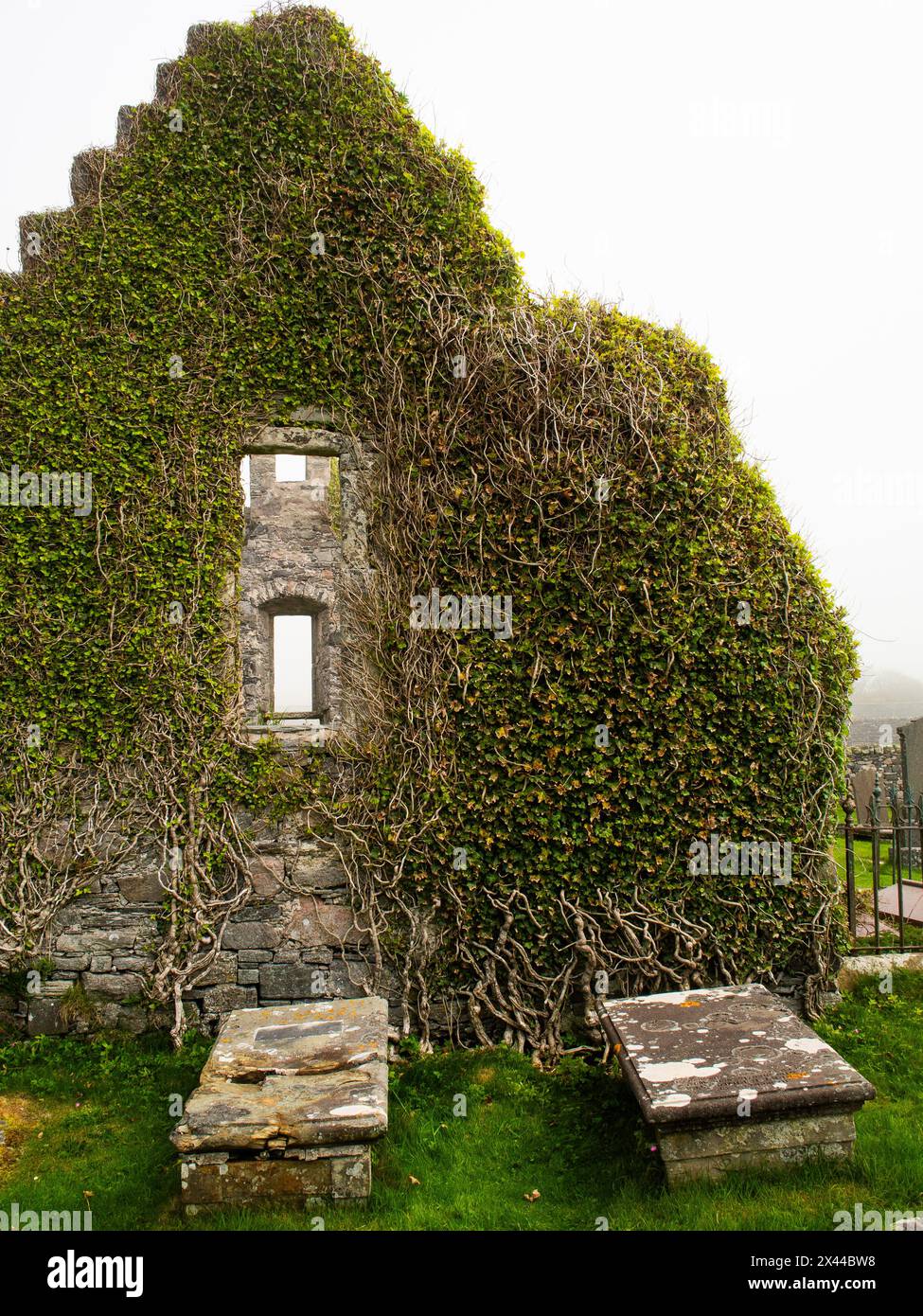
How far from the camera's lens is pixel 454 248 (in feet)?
21.0

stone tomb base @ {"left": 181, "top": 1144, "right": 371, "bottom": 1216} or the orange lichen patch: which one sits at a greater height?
stone tomb base @ {"left": 181, "top": 1144, "right": 371, "bottom": 1216}

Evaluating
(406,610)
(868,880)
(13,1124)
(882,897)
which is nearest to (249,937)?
(13,1124)

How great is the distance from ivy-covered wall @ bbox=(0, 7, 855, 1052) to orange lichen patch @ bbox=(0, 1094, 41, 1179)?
916 mm

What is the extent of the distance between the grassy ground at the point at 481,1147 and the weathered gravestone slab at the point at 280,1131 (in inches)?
4.5

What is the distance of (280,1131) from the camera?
3.94 meters

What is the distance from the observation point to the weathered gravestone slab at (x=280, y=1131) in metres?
3.91

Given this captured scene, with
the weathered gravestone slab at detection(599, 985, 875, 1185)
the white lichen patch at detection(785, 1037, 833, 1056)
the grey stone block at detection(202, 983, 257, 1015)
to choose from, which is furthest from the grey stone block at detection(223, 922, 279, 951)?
the white lichen patch at detection(785, 1037, 833, 1056)

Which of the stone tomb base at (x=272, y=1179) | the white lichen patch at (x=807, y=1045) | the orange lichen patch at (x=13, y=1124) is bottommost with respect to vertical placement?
the orange lichen patch at (x=13, y=1124)

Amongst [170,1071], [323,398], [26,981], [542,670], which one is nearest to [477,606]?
[542,670]

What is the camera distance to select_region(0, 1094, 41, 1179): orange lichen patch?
4613 mm

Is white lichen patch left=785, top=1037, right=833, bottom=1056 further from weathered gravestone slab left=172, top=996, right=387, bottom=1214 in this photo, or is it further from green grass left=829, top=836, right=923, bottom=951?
weathered gravestone slab left=172, top=996, right=387, bottom=1214

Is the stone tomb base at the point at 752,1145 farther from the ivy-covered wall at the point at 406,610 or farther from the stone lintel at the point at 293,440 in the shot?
the stone lintel at the point at 293,440

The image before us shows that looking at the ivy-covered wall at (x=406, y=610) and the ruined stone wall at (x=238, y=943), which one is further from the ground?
the ivy-covered wall at (x=406, y=610)

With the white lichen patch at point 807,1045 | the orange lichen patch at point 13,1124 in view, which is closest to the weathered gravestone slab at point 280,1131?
the orange lichen patch at point 13,1124
